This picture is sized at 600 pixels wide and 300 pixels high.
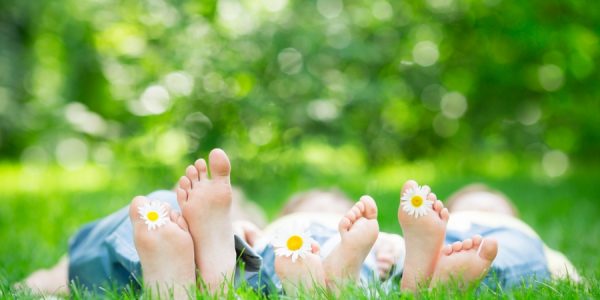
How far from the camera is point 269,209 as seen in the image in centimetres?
375

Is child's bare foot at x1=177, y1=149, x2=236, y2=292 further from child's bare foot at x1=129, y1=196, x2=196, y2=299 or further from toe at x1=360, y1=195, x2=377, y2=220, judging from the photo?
toe at x1=360, y1=195, x2=377, y2=220

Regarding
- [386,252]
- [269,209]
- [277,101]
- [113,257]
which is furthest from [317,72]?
[113,257]

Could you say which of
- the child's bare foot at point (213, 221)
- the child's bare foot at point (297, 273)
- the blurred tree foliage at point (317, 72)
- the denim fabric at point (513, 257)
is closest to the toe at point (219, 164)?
the child's bare foot at point (213, 221)

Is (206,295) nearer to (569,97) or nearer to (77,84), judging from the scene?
(569,97)

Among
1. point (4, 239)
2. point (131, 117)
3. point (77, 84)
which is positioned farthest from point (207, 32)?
point (77, 84)

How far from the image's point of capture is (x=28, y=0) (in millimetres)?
6980

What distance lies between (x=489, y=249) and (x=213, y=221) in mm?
606

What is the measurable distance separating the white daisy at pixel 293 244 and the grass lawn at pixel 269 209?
0.14 meters

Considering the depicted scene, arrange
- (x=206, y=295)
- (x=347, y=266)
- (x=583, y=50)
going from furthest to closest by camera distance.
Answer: (x=583, y=50) < (x=347, y=266) < (x=206, y=295)

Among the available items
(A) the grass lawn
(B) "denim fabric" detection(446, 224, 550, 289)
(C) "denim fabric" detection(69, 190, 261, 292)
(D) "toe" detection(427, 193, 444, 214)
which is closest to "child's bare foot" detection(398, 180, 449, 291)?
(D) "toe" detection(427, 193, 444, 214)

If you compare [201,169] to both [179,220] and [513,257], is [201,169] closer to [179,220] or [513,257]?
[179,220]

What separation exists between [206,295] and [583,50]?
3386 mm

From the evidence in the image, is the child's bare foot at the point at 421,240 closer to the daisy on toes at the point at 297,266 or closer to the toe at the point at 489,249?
the toe at the point at 489,249

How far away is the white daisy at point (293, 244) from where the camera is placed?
1.50 metres
